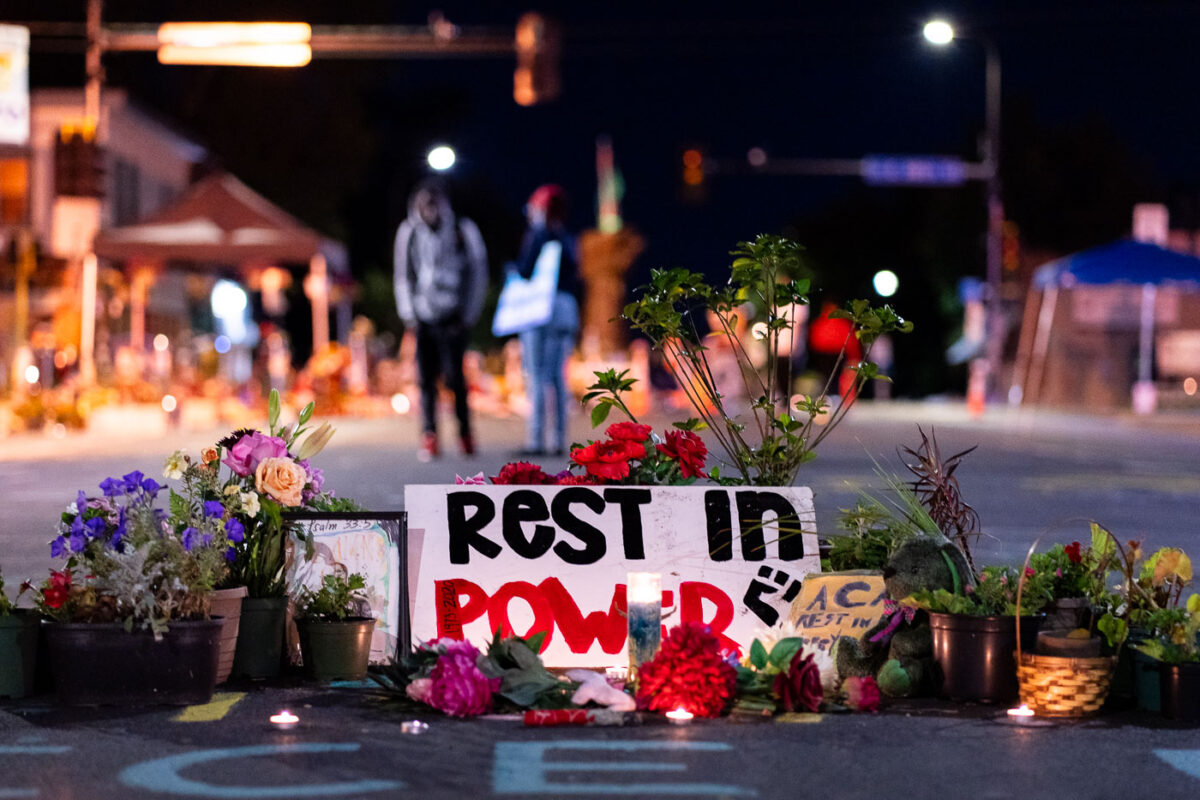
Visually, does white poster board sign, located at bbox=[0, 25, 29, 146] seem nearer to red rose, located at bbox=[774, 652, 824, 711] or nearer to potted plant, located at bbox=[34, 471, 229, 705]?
potted plant, located at bbox=[34, 471, 229, 705]

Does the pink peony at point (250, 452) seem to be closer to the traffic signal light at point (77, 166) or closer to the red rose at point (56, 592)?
the red rose at point (56, 592)

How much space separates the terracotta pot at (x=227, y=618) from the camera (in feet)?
21.3

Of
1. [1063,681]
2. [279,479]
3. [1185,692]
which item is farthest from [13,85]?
[1185,692]

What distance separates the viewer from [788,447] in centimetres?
754

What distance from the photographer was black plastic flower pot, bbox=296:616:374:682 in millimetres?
6660

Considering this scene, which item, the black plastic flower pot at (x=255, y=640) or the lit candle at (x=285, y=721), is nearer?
the lit candle at (x=285, y=721)

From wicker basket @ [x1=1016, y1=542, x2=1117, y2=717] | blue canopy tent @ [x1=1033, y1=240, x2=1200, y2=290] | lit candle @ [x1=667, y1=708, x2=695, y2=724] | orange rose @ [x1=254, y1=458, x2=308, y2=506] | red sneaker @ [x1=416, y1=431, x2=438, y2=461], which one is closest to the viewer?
lit candle @ [x1=667, y1=708, x2=695, y2=724]

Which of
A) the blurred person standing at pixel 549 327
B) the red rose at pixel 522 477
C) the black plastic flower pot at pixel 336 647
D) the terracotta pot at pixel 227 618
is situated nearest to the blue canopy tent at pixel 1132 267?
the blurred person standing at pixel 549 327

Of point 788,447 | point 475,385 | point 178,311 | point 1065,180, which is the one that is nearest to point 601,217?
point 178,311

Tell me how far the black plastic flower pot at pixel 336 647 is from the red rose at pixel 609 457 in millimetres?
1127

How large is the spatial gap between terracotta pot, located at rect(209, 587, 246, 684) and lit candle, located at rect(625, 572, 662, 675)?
141 cm

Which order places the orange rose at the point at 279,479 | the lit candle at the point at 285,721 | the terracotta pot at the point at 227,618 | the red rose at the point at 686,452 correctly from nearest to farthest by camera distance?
1. the lit candle at the point at 285,721
2. the terracotta pot at the point at 227,618
3. the orange rose at the point at 279,479
4. the red rose at the point at 686,452

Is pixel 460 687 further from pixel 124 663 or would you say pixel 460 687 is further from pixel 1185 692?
pixel 1185 692

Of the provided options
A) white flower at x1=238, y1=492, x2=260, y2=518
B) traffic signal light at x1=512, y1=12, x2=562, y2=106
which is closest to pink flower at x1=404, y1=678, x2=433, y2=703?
white flower at x1=238, y1=492, x2=260, y2=518
